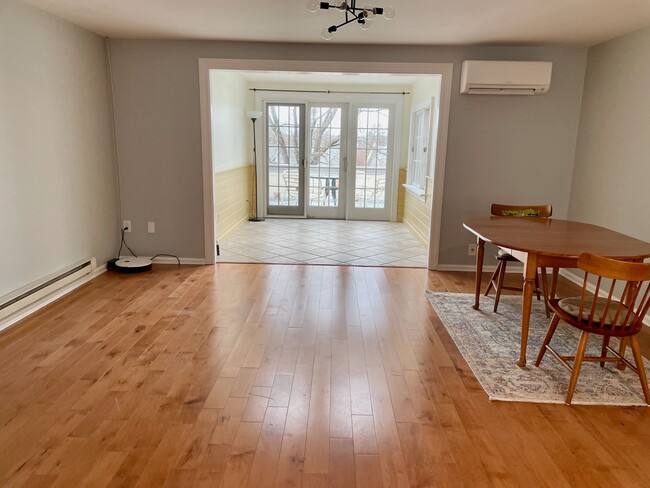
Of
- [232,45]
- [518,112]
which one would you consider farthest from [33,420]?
[518,112]

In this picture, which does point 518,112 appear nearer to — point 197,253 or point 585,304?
point 585,304

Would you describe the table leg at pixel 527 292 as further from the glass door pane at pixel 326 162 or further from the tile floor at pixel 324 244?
the glass door pane at pixel 326 162

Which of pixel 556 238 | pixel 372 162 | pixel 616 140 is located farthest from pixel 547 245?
pixel 372 162

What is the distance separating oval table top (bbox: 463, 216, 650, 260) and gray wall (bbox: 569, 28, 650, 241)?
730 mm

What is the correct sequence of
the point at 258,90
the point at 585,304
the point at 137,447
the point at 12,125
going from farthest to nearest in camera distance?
the point at 258,90 < the point at 12,125 < the point at 585,304 < the point at 137,447

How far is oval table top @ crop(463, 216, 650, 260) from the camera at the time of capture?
97.7 inches

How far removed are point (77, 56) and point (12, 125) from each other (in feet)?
3.63

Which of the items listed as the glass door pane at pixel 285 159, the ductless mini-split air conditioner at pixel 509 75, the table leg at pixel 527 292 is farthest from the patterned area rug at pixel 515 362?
the glass door pane at pixel 285 159

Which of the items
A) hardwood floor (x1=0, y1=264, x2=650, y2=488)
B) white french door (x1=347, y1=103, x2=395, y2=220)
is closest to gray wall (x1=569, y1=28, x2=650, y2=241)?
hardwood floor (x1=0, y1=264, x2=650, y2=488)

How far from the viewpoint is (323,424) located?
2.11 metres

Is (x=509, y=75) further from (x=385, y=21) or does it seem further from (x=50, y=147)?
(x=50, y=147)

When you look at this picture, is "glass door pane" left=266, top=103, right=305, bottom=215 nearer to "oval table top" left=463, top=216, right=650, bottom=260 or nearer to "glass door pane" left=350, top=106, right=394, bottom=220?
"glass door pane" left=350, top=106, right=394, bottom=220

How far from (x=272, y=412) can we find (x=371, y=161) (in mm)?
6161

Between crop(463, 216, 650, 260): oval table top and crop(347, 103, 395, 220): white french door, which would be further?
crop(347, 103, 395, 220): white french door
